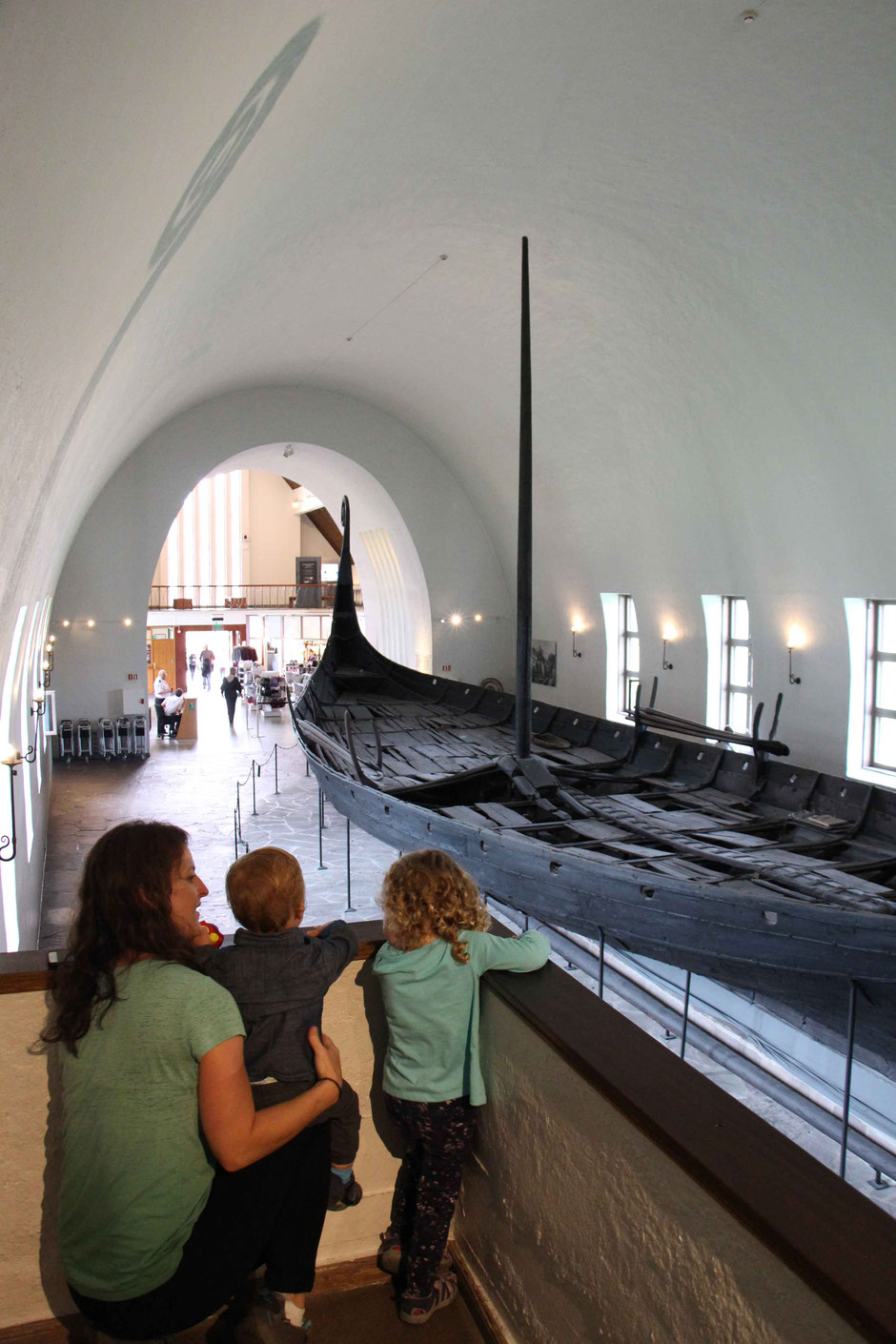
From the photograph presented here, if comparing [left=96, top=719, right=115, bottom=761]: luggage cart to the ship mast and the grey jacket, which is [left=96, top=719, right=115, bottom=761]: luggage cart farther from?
the grey jacket

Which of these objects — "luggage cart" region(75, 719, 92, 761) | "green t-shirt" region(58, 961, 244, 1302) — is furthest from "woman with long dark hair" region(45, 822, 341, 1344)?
"luggage cart" region(75, 719, 92, 761)

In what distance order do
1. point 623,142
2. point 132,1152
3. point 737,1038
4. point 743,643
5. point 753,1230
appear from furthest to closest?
point 743,643, point 623,142, point 737,1038, point 132,1152, point 753,1230

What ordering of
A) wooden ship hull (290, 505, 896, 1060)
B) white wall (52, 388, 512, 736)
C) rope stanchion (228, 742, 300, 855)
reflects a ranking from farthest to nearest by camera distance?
white wall (52, 388, 512, 736) < rope stanchion (228, 742, 300, 855) < wooden ship hull (290, 505, 896, 1060)

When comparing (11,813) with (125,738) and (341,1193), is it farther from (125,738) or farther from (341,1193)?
(125,738)

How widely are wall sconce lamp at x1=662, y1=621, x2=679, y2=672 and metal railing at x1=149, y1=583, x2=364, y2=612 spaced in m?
19.2

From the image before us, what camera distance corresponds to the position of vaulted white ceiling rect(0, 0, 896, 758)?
2.93 m

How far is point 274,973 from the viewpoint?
1.96 m

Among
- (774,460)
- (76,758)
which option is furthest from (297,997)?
(76,758)

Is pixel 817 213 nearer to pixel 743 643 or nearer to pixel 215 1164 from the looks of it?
pixel 743 643

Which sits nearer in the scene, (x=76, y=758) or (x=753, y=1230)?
(x=753, y=1230)

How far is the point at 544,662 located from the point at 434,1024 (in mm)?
16645

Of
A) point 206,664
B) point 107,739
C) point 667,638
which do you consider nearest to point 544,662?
point 667,638

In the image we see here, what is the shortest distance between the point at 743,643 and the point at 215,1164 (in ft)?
42.0

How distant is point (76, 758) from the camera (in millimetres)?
16547
